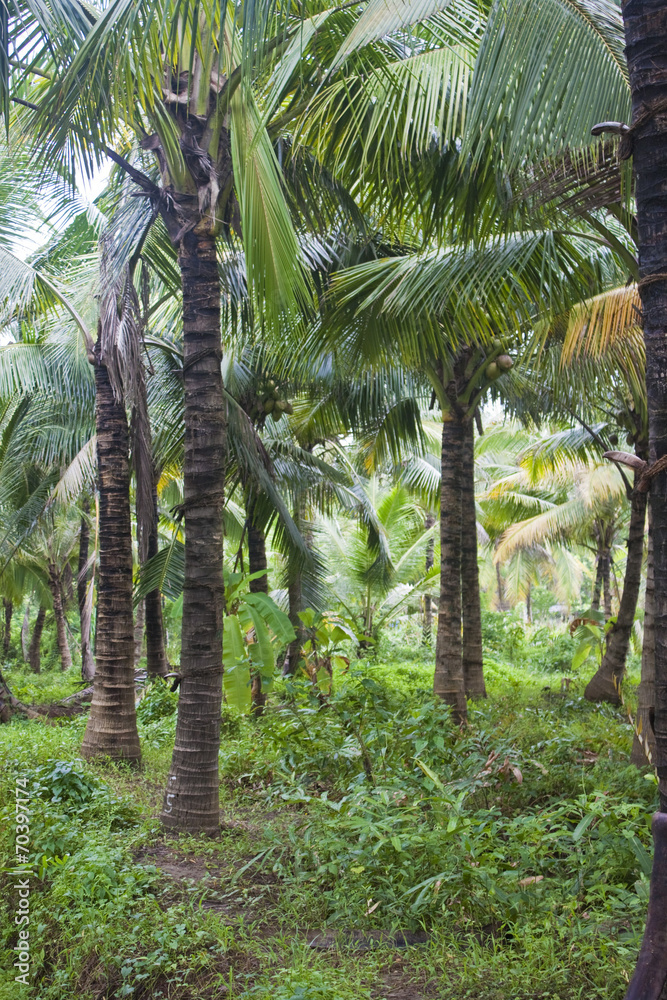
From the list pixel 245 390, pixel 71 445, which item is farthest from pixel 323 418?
pixel 71 445

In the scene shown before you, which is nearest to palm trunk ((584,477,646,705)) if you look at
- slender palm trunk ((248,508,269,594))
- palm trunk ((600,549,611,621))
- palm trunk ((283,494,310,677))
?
palm trunk ((283,494,310,677))

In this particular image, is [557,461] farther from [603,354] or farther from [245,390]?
[603,354]

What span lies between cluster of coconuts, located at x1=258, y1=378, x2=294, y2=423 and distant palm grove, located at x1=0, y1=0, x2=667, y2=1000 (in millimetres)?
159

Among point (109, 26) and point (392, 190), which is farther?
point (392, 190)

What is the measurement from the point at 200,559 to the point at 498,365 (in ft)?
14.9

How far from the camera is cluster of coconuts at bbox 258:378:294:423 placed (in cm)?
1021

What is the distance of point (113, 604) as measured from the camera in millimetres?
7027

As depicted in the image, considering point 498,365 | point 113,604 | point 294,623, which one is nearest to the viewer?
point 113,604

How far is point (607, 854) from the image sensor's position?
3.78m

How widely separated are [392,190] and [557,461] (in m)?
9.69

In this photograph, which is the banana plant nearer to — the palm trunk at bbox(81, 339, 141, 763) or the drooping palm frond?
the palm trunk at bbox(81, 339, 141, 763)

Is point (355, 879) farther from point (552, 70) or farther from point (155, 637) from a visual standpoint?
point (155, 637)

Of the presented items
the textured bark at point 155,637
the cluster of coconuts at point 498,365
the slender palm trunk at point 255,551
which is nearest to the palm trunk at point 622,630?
the cluster of coconuts at point 498,365

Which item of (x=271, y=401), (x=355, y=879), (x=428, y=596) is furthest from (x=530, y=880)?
(x=428, y=596)
